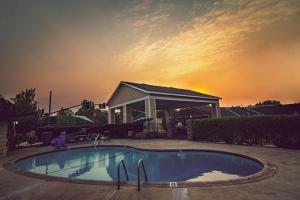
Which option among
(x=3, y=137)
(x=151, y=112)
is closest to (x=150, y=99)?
(x=151, y=112)

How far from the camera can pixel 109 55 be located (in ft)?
51.6

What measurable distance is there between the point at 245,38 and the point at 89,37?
1104cm

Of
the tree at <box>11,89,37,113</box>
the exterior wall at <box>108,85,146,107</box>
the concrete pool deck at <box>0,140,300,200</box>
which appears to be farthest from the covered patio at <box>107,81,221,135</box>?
the tree at <box>11,89,37,113</box>

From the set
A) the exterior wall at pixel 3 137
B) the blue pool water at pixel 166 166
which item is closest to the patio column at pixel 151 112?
the blue pool water at pixel 166 166

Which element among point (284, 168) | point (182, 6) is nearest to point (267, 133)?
point (284, 168)

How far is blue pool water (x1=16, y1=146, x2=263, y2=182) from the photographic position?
739cm

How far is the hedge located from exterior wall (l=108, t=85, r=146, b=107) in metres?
9.37

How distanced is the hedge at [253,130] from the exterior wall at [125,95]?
9.37 m

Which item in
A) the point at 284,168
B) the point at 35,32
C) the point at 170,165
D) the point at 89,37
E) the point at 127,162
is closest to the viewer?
the point at 284,168

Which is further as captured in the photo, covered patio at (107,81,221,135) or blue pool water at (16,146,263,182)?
covered patio at (107,81,221,135)

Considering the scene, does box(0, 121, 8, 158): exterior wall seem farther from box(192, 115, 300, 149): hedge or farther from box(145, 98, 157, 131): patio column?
box(192, 115, 300, 149): hedge

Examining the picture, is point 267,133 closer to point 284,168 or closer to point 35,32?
point 284,168

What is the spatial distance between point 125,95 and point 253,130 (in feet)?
55.1

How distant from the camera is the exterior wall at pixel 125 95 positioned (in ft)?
75.4
